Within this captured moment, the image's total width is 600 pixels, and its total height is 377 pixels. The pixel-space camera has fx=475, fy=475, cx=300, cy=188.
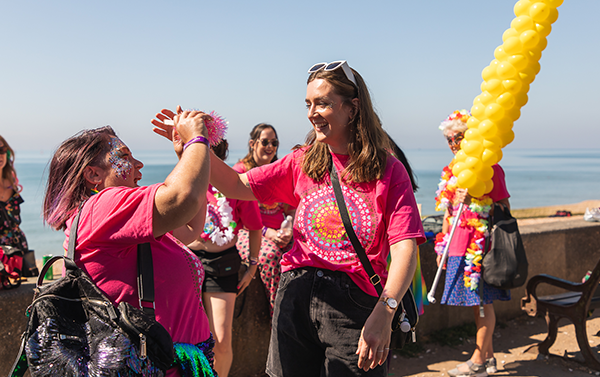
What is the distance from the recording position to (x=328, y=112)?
2309 mm

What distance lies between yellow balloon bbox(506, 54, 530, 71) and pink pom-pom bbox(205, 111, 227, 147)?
2841 millimetres

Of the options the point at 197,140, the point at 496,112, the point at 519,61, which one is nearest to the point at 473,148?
the point at 496,112

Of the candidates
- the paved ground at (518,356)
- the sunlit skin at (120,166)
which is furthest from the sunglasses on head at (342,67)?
the paved ground at (518,356)

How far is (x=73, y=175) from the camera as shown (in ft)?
6.27

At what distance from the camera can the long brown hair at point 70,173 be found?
190 cm

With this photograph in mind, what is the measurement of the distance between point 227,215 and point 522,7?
3.06m

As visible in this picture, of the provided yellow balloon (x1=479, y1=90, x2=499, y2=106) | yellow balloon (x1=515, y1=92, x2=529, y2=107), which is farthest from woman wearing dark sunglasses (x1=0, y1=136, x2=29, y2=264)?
yellow balloon (x1=515, y1=92, x2=529, y2=107)

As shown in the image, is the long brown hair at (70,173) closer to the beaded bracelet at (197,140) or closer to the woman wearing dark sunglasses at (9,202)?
the beaded bracelet at (197,140)

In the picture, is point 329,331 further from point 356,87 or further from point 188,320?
point 356,87

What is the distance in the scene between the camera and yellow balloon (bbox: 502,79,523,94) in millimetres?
4035

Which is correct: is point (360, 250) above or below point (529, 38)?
below

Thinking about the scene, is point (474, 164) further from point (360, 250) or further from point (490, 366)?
point (360, 250)

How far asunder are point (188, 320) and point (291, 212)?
2949 mm

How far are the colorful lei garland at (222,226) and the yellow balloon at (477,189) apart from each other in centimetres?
211
